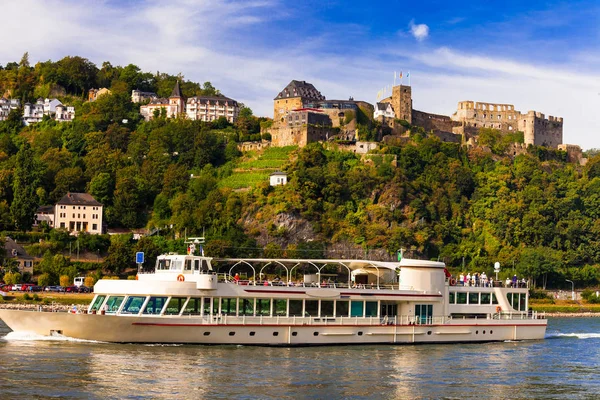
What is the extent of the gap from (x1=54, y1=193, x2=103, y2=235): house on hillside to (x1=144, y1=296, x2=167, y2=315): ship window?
57.7 metres

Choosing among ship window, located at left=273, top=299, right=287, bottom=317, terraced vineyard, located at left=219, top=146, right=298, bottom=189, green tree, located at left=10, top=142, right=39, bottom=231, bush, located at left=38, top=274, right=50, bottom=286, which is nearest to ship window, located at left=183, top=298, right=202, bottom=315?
ship window, located at left=273, top=299, right=287, bottom=317

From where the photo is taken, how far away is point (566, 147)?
129m

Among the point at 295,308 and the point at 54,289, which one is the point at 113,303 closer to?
the point at 295,308

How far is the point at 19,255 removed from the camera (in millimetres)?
84312

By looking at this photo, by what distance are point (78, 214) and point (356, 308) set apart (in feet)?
191

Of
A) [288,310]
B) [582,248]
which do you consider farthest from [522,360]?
[582,248]

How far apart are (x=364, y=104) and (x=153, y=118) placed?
27.1m

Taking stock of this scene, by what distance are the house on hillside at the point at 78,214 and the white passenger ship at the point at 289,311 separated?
5460 cm

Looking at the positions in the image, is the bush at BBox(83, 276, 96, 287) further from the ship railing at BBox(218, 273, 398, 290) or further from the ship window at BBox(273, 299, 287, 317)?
the ship window at BBox(273, 299, 287, 317)

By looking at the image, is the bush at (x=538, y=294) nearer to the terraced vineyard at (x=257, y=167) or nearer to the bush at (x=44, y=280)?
the terraced vineyard at (x=257, y=167)

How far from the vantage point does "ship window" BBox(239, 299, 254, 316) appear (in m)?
40.7

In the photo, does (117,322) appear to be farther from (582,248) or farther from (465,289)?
(582,248)

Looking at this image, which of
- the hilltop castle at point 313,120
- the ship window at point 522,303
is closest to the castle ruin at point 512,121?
the hilltop castle at point 313,120

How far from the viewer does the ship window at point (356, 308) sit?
141ft
